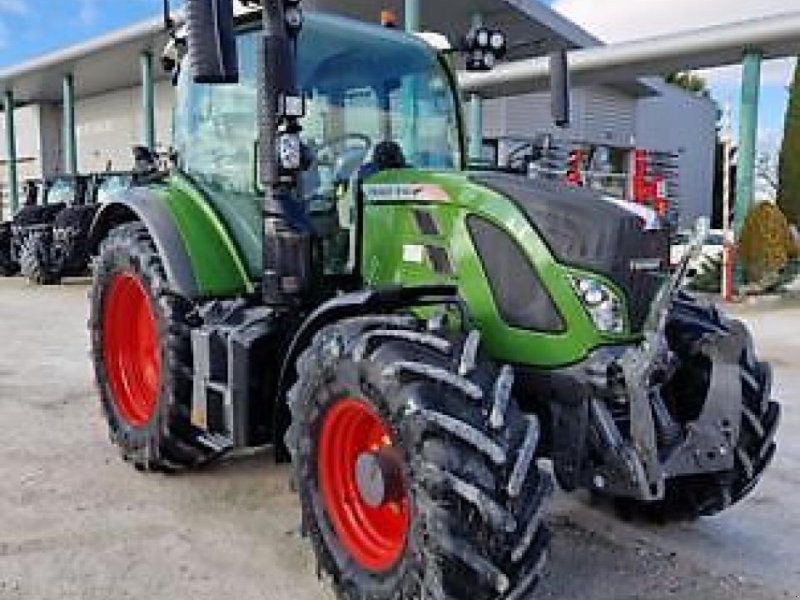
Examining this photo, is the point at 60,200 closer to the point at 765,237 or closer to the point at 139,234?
the point at 765,237

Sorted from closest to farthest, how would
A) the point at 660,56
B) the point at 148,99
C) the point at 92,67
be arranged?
the point at 660,56
the point at 148,99
the point at 92,67

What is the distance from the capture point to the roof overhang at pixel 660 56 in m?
12.5

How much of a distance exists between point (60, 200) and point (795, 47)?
1157 cm

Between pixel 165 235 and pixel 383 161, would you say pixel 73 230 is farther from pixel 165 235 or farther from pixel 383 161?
pixel 383 161

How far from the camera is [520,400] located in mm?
3436

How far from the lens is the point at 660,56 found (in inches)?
548

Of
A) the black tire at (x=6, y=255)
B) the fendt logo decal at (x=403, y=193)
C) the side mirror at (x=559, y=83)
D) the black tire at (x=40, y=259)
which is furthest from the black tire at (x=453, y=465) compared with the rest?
the black tire at (x=6, y=255)

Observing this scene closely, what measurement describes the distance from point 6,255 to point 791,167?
47.5ft

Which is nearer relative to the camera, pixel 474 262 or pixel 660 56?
pixel 474 262

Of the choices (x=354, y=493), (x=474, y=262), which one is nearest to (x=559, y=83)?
(x=474, y=262)

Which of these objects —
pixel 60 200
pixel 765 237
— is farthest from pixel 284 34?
pixel 60 200

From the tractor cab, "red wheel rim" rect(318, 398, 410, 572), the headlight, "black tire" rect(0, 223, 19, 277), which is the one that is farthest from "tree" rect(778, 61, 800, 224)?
"red wheel rim" rect(318, 398, 410, 572)

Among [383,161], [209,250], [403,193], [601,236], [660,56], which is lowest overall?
[209,250]

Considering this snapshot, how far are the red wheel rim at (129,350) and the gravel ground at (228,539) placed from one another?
0.33 meters
